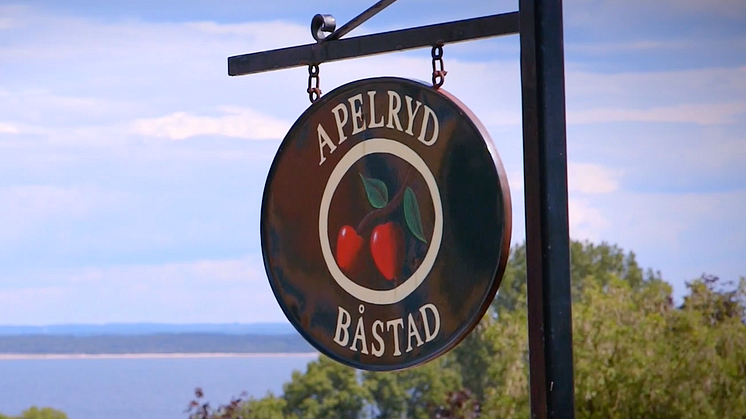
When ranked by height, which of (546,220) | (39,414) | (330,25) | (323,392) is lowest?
(546,220)

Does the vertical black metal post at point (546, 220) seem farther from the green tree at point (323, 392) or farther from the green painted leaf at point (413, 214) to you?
the green tree at point (323, 392)

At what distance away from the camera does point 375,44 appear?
254 centimetres

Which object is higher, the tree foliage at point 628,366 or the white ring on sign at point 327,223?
the tree foliage at point 628,366

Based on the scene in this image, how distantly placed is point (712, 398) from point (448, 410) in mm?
3759

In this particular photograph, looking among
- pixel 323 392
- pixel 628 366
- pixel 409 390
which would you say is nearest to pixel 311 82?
pixel 628 366

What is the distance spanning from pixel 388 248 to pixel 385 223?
60 mm

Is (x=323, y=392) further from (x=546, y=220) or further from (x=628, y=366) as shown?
(x=546, y=220)

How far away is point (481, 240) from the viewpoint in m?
2.24

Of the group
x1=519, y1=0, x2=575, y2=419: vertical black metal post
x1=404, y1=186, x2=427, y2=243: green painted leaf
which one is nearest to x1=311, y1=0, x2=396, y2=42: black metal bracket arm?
x1=404, y1=186, x2=427, y2=243: green painted leaf

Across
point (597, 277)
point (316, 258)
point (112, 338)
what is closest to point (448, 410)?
point (597, 277)

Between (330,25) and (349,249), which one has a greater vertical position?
(330,25)

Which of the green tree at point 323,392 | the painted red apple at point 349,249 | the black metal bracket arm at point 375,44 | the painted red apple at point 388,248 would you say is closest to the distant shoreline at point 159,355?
the green tree at point 323,392

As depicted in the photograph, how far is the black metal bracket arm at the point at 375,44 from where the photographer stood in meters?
2.31

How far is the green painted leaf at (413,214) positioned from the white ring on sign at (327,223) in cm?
5
